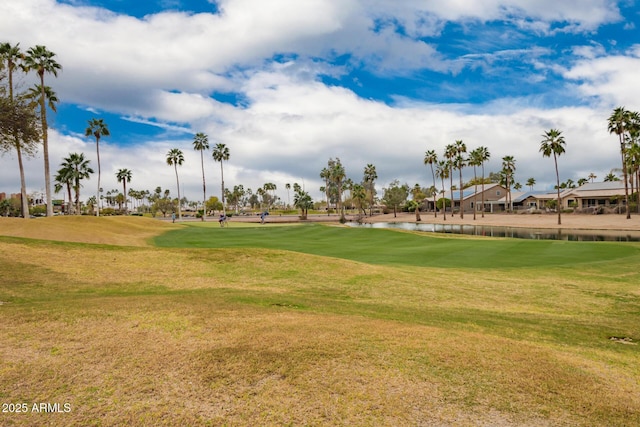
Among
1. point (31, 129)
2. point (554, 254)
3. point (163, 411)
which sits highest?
point (31, 129)

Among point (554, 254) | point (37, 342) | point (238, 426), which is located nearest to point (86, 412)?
point (238, 426)

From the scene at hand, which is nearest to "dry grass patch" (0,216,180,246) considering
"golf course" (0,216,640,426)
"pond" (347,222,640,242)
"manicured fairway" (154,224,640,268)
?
"manicured fairway" (154,224,640,268)

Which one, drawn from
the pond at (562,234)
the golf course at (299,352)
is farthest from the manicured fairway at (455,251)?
the pond at (562,234)

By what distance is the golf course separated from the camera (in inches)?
199

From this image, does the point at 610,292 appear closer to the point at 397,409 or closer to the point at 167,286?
the point at 397,409

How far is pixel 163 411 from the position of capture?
4938 millimetres

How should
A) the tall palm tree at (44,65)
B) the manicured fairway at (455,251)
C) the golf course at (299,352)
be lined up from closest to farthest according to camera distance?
the golf course at (299,352)
the manicured fairway at (455,251)
the tall palm tree at (44,65)

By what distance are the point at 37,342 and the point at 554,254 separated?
34578mm

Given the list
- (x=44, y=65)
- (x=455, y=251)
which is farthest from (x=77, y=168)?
(x=455, y=251)

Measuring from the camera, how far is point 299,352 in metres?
Answer: 6.69

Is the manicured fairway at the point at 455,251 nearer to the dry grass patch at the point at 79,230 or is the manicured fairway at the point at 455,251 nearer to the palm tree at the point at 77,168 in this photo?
the dry grass patch at the point at 79,230

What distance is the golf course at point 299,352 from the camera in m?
5.05

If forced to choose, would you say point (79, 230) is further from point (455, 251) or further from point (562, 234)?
point (562, 234)

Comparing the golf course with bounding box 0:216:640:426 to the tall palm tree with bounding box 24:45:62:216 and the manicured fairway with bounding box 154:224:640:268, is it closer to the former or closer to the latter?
the manicured fairway with bounding box 154:224:640:268
